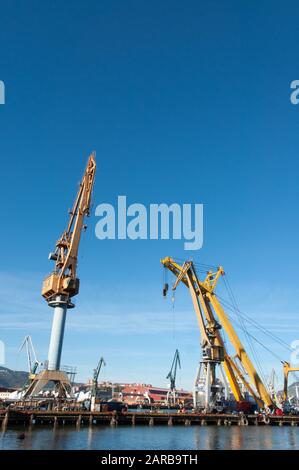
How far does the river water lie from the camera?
31.3 meters

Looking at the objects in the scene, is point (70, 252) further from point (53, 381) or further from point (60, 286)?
point (53, 381)

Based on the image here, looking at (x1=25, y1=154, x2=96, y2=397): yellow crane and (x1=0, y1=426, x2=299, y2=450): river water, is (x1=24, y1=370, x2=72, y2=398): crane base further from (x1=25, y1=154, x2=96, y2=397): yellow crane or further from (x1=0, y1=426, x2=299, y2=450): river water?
(x1=0, y1=426, x2=299, y2=450): river water

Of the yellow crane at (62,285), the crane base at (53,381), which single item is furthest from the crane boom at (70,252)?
the crane base at (53,381)

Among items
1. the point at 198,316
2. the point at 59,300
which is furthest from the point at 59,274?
the point at 198,316

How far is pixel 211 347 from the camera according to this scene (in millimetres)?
65125

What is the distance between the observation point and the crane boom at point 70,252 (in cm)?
5503

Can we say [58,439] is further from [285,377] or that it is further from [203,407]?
[285,377]

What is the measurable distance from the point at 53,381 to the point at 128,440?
19.5 m

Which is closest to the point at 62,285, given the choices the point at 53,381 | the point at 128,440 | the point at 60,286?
the point at 60,286

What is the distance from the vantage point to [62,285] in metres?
54.9

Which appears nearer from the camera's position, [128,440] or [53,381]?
[128,440]

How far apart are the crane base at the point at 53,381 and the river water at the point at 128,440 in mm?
8839

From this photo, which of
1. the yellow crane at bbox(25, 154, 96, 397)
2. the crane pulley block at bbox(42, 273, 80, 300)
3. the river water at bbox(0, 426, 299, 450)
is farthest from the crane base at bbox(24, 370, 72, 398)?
the crane pulley block at bbox(42, 273, 80, 300)

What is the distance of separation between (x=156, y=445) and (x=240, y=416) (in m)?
29.1
